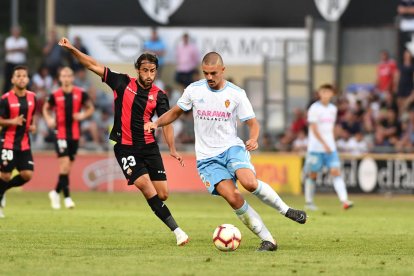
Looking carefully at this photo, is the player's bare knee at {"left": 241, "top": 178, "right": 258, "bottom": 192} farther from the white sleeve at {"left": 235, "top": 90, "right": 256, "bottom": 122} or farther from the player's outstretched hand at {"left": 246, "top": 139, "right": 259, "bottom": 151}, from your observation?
the white sleeve at {"left": 235, "top": 90, "right": 256, "bottom": 122}

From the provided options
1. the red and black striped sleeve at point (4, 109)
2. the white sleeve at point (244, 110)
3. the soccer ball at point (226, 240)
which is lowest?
the soccer ball at point (226, 240)

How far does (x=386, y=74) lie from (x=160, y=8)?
720 cm

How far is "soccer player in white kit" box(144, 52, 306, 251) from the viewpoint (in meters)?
13.2

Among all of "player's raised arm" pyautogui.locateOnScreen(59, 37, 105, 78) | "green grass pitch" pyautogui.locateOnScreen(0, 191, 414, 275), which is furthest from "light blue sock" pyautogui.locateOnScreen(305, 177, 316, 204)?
"player's raised arm" pyautogui.locateOnScreen(59, 37, 105, 78)

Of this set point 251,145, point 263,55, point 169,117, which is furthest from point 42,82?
point 251,145

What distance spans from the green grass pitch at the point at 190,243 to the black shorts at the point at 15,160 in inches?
34.3

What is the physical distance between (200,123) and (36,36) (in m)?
26.0

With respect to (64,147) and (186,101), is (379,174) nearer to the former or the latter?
(64,147)

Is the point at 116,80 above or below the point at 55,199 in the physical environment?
above

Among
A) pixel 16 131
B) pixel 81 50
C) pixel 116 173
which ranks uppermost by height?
pixel 81 50

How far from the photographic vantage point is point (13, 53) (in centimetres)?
3328

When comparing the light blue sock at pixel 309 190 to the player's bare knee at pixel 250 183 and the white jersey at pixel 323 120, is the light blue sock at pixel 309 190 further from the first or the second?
the player's bare knee at pixel 250 183

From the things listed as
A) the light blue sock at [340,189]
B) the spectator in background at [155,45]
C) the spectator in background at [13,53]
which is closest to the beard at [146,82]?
the light blue sock at [340,189]

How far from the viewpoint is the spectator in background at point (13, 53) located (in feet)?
109
